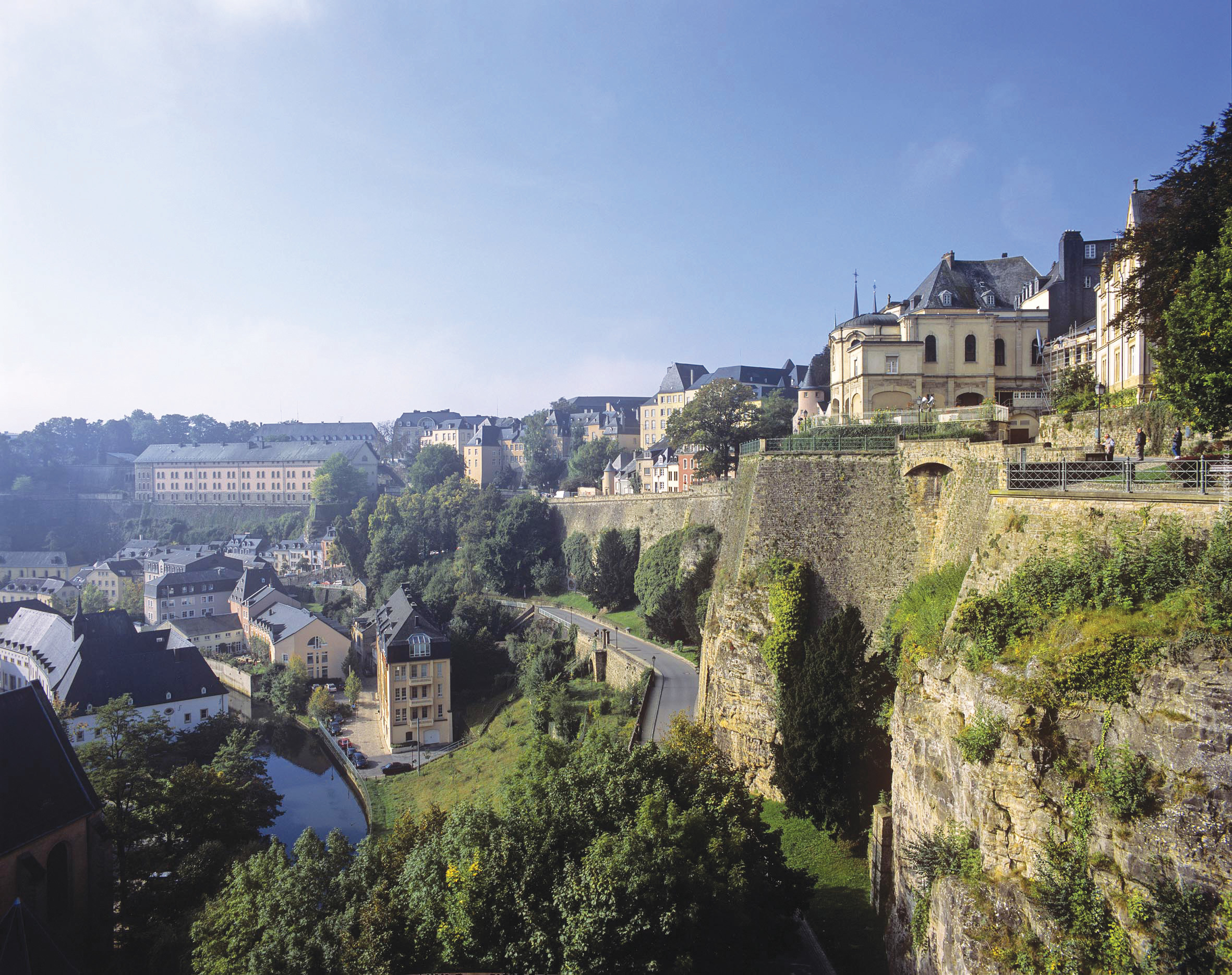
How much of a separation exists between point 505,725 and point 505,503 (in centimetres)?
2698

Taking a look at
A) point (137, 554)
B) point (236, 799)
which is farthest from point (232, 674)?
point (137, 554)

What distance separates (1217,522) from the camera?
1088cm

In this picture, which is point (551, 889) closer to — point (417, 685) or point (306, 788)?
point (306, 788)

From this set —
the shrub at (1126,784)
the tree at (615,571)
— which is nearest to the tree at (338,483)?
the tree at (615,571)

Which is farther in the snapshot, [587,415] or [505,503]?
[587,415]

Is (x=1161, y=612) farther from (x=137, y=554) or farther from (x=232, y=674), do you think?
(x=137, y=554)

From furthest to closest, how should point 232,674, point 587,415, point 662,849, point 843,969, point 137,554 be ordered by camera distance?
1. point 587,415
2. point 137,554
3. point 232,674
4. point 843,969
5. point 662,849

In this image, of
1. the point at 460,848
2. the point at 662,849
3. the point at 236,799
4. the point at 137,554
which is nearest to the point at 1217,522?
the point at 662,849

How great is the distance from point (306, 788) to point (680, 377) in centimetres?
6114

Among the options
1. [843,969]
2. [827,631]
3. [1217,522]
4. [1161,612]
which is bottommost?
[843,969]

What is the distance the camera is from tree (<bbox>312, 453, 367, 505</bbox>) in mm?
96812

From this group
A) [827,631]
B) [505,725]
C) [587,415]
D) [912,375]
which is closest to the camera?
[827,631]

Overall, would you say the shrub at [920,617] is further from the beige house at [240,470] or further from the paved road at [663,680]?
the beige house at [240,470]

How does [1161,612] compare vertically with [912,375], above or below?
below
